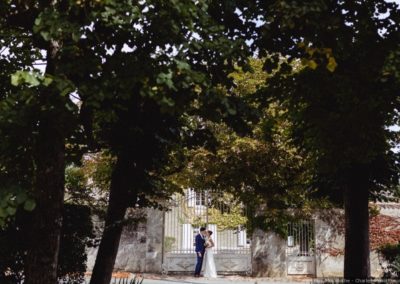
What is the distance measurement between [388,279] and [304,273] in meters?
7.45

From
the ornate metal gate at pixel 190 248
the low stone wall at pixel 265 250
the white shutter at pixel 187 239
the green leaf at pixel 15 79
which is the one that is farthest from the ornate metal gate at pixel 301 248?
the green leaf at pixel 15 79

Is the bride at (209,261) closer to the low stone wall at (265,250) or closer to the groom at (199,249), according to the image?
the groom at (199,249)

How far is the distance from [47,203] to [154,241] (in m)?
12.4

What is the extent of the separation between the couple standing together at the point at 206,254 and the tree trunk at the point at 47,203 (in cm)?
1159

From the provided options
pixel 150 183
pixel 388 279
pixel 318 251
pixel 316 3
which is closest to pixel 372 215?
pixel 318 251

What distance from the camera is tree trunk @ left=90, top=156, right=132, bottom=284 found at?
886cm

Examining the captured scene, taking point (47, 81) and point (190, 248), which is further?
point (190, 248)

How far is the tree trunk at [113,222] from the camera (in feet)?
29.1

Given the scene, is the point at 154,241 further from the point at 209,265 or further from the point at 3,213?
the point at 3,213

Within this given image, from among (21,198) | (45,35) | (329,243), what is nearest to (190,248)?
(329,243)

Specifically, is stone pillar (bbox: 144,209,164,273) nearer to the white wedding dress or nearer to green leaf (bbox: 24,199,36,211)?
the white wedding dress

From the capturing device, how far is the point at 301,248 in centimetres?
1855

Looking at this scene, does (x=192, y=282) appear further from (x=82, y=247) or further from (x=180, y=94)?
(x=180, y=94)

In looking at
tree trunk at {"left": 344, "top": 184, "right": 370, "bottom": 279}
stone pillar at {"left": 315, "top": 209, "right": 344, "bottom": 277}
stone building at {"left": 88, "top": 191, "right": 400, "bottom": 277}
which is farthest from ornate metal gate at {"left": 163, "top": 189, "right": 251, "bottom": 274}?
tree trunk at {"left": 344, "top": 184, "right": 370, "bottom": 279}
